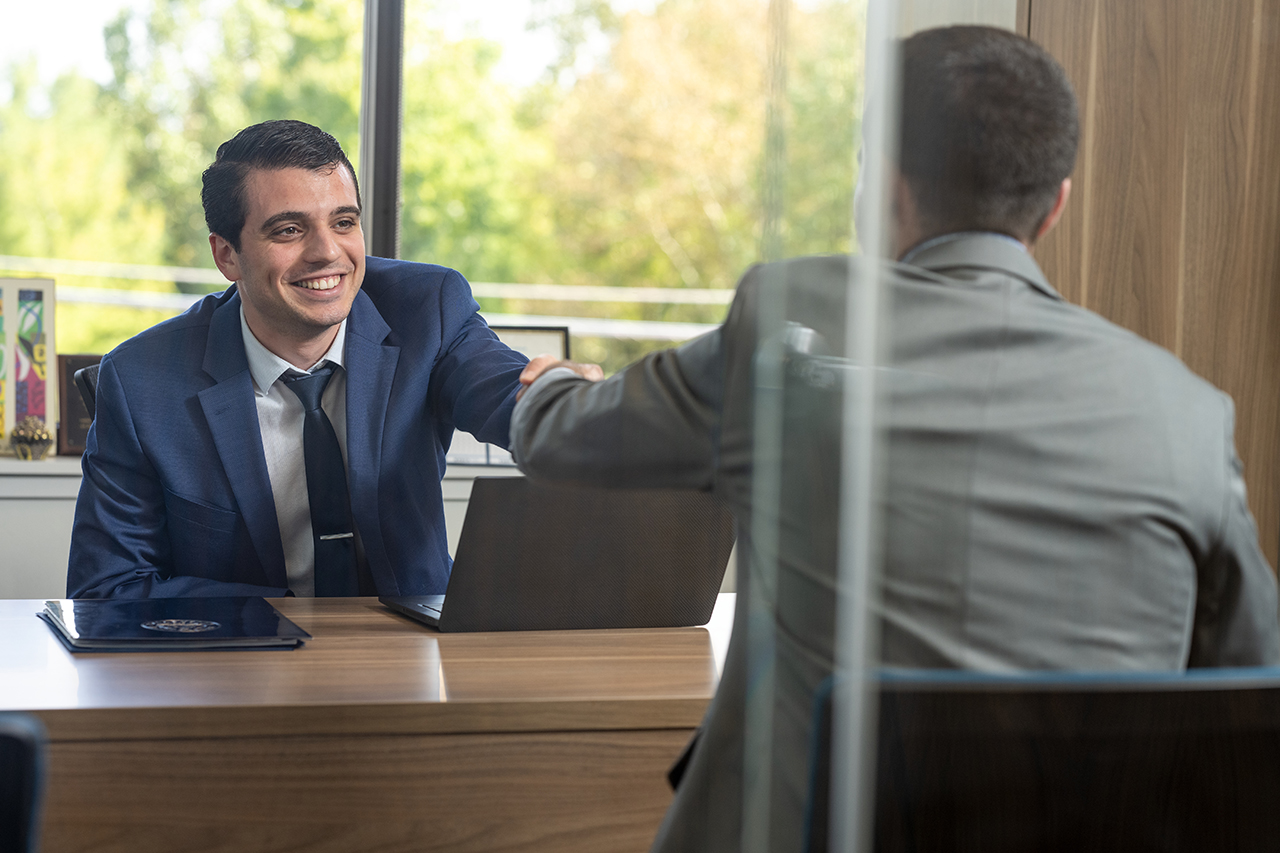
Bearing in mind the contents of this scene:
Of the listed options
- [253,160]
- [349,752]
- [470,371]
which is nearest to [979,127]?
[349,752]

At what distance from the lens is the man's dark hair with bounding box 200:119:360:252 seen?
4.53 feet

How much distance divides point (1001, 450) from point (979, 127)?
0.15m

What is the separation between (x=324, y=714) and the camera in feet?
2.30

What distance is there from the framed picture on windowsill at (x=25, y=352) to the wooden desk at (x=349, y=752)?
137 centimetres

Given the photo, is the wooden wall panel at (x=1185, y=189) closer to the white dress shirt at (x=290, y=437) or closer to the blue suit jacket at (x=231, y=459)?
the blue suit jacket at (x=231, y=459)

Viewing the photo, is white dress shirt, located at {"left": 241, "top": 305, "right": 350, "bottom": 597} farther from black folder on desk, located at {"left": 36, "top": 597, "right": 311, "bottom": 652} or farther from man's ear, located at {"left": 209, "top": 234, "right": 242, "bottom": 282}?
black folder on desk, located at {"left": 36, "top": 597, "right": 311, "bottom": 652}

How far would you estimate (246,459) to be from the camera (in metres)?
1.29

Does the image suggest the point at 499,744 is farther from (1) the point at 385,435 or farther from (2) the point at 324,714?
(1) the point at 385,435

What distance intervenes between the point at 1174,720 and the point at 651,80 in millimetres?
380

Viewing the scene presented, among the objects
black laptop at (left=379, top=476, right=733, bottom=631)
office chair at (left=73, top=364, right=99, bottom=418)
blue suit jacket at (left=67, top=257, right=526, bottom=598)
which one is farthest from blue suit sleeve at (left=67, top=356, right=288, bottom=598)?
black laptop at (left=379, top=476, right=733, bottom=631)

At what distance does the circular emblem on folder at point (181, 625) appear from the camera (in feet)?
2.94

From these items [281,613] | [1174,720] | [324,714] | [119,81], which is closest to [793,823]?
[1174,720]

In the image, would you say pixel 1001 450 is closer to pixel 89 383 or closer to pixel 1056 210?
pixel 1056 210

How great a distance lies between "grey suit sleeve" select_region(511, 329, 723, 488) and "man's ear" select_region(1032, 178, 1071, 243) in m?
0.17
